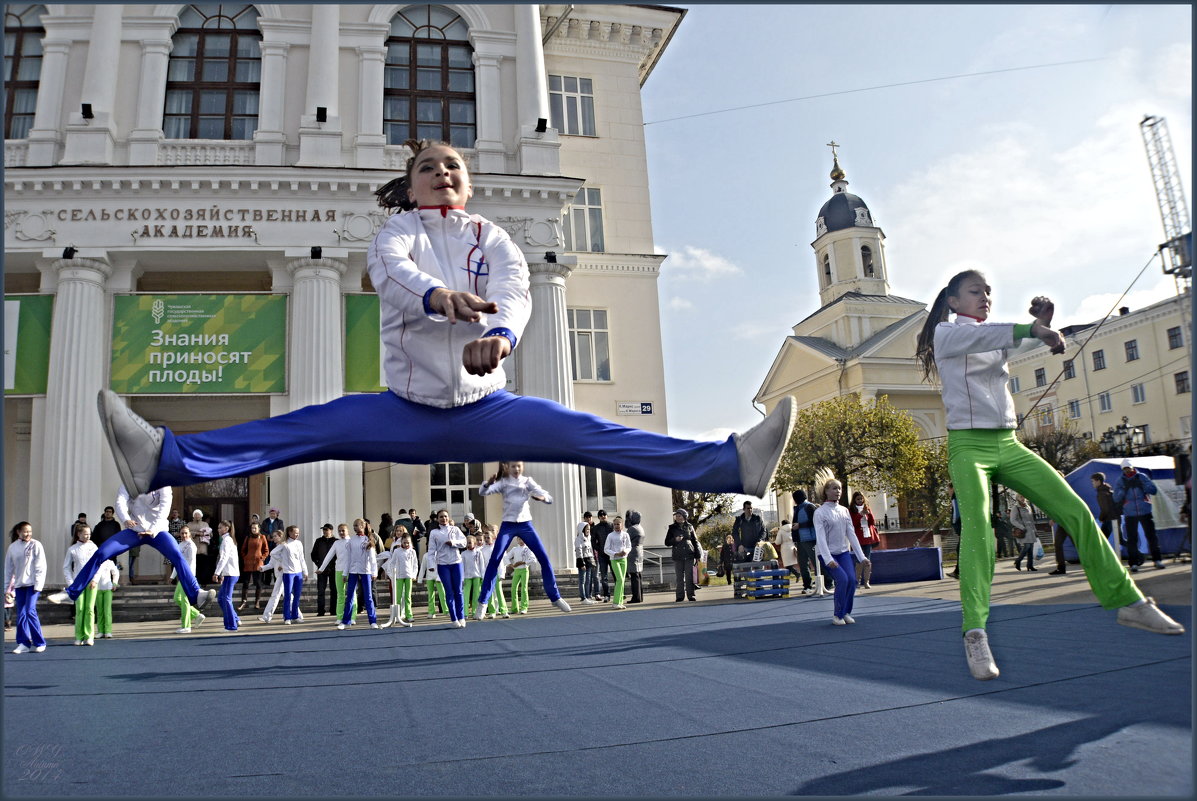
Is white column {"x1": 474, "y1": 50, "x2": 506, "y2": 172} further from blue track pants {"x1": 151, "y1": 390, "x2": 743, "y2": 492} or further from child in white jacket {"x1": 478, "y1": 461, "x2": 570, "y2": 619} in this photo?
blue track pants {"x1": 151, "y1": 390, "x2": 743, "y2": 492}

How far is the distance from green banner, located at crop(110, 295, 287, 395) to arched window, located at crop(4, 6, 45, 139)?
26.6 feet

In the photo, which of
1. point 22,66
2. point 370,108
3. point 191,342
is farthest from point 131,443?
point 22,66

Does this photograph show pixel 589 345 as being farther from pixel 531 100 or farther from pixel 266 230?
pixel 266 230

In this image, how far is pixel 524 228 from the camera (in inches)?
856

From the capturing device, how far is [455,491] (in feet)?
74.1

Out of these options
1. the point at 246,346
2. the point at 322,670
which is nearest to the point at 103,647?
the point at 322,670

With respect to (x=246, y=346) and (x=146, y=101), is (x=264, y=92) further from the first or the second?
(x=246, y=346)

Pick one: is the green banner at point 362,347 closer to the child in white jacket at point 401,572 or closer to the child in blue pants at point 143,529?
the child in white jacket at point 401,572

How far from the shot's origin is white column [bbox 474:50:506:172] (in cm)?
2289

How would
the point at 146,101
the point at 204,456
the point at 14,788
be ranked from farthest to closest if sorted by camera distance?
the point at 146,101
the point at 14,788
the point at 204,456

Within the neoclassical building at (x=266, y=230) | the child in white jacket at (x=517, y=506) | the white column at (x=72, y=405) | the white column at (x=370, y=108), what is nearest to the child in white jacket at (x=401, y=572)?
the child in white jacket at (x=517, y=506)

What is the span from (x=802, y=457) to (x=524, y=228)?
14897mm

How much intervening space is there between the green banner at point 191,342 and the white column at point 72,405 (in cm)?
140

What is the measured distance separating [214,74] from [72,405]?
377 inches
